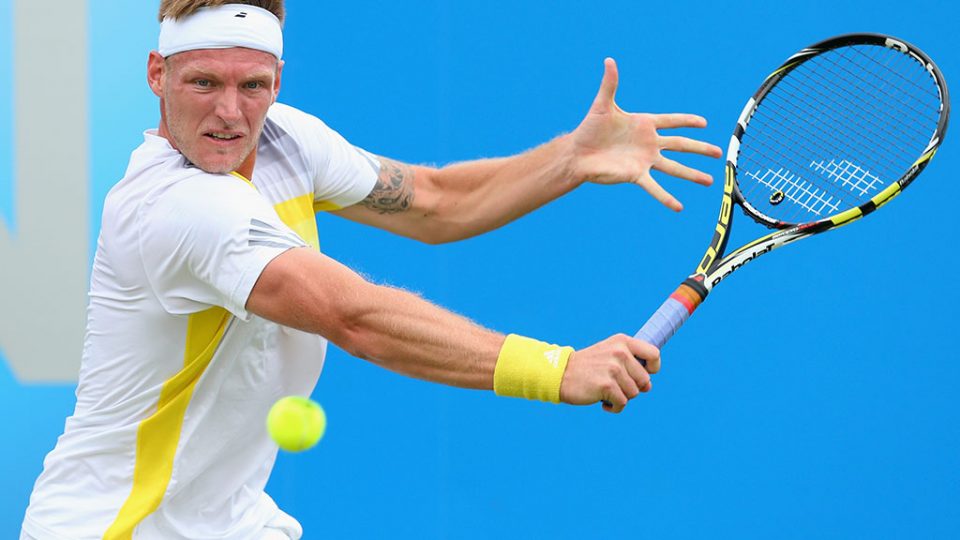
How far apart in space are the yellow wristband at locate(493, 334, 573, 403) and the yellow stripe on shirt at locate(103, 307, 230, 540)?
0.54m

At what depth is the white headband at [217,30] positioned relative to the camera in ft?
7.68

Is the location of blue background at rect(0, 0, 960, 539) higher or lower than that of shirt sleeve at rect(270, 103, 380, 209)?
higher

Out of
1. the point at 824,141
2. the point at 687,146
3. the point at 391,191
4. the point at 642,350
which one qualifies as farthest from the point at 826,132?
the point at 642,350

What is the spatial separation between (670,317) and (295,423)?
0.78 metres

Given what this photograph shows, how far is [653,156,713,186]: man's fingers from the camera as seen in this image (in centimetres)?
257

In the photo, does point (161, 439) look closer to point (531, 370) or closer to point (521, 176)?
point (531, 370)

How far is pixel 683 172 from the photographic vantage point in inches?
103

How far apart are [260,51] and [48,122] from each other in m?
1.84

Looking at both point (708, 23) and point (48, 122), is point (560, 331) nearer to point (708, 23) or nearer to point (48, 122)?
point (708, 23)

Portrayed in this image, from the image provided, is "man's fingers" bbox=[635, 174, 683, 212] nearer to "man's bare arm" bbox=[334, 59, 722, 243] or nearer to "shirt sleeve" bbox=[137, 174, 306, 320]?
"man's bare arm" bbox=[334, 59, 722, 243]

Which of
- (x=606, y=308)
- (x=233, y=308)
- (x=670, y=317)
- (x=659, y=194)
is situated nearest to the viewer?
(x=233, y=308)

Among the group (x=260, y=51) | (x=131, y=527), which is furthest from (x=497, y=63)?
(x=131, y=527)

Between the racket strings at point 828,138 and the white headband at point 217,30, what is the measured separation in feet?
3.85

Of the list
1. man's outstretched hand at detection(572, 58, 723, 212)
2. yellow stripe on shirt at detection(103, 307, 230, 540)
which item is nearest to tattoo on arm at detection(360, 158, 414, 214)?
man's outstretched hand at detection(572, 58, 723, 212)
